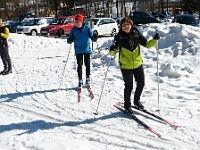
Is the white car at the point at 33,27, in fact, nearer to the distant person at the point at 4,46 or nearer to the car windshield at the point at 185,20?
the car windshield at the point at 185,20

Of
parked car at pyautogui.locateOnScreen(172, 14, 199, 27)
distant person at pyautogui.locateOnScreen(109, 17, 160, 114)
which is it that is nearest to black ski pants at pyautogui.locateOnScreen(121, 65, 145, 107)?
distant person at pyautogui.locateOnScreen(109, 17, 160, 114)

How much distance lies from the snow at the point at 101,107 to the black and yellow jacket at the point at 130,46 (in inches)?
28.4

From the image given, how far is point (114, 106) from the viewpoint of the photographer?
5871 millimetres

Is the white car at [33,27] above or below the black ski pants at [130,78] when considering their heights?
above

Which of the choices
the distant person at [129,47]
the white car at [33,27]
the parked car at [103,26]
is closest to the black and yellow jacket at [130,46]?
the distant person at [129,47]

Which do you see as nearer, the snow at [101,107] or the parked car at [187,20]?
the snow at [101,107]

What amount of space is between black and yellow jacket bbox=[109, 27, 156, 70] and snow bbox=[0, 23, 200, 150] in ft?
2.37

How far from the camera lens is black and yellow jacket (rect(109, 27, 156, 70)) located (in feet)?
16.3

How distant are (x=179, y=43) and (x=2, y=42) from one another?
6.02 metres

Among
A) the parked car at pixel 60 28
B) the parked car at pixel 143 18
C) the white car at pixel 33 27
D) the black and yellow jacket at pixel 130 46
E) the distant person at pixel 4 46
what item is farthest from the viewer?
the parked car at pixel 143 18

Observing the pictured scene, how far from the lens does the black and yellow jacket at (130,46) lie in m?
4.96

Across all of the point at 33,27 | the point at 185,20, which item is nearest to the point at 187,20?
the point at 185,20

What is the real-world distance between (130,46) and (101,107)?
154 cm

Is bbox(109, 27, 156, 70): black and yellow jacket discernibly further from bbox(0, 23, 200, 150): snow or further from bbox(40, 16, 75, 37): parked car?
bbox(40, 16, 75, 37): parked car
